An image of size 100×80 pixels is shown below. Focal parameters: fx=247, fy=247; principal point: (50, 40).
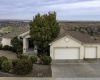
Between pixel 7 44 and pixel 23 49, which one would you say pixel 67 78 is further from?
pixel 7 44

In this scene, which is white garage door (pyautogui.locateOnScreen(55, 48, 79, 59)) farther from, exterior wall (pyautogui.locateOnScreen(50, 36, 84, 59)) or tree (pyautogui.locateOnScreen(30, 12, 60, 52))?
tree (pyautogui.locateOnScreen(30, 12, 60, 52))

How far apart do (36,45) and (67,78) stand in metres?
14.7

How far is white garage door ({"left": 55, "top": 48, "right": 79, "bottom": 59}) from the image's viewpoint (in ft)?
113

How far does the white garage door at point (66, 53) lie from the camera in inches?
1359

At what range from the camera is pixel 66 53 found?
3459 cm

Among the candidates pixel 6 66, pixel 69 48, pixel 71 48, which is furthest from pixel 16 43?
pixel 6 66

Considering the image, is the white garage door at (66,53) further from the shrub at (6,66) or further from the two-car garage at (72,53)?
the shrub at (6,66)

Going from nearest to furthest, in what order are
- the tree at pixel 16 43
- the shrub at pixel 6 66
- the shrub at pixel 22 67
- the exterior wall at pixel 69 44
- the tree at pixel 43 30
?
1. the shrub at pixel 22 67
2. the shrub at pixel 6 66
3. the exterior wall at pixel 69 44
4. the tree at pixel 43 30
5. the tree at pixel 16 43

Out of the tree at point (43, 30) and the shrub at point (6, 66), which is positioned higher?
the tree at point (43, 30)

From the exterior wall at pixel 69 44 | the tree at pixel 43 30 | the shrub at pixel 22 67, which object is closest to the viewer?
the shrub at pixel 22 67

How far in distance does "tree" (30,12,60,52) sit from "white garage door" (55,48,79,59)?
2003mm

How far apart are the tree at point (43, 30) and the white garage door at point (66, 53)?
2003 millimetres

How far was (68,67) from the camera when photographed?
2805cm

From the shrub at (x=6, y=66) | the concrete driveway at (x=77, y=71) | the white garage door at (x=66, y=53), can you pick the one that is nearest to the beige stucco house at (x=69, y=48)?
the white garage door at (x=66, y=53)
